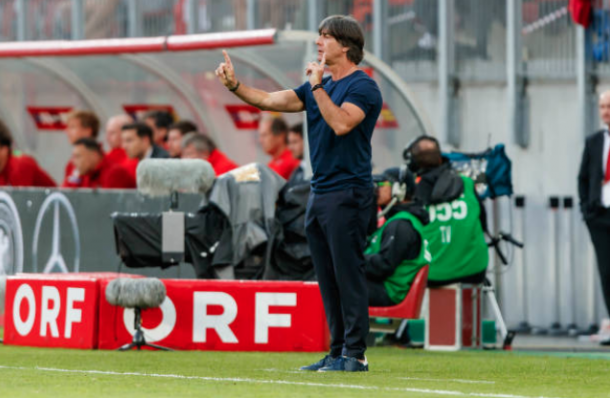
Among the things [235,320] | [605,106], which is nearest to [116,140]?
[235,320]

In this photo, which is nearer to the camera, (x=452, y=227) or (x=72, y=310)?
(x=72, y=310)

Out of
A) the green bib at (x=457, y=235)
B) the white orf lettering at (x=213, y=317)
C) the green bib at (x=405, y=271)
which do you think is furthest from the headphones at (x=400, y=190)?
the white orf lettering at (x=213, y=317)

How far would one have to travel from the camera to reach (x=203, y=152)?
Answer: 45.2 feet

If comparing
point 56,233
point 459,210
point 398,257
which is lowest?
point 398,257

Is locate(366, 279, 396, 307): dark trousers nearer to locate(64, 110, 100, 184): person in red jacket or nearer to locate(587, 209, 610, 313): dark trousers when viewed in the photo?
locate(587, 209, 610, 313): dark trousers

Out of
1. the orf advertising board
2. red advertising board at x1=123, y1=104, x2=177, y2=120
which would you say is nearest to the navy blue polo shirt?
the orf advertising board

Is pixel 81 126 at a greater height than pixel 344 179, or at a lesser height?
greater

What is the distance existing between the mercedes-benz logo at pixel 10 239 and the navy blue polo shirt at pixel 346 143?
625cm

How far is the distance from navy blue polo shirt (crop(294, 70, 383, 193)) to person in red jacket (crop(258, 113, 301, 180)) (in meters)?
5.64

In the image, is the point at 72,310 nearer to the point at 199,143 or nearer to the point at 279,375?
the point at 199,143

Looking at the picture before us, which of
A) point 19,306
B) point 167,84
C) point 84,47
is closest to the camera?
point 19,306

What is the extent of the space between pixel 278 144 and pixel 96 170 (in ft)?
5.41

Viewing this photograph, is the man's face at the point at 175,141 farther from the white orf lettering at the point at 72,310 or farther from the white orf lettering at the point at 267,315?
the white orf lettering at the point at 267,315

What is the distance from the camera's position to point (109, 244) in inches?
553
